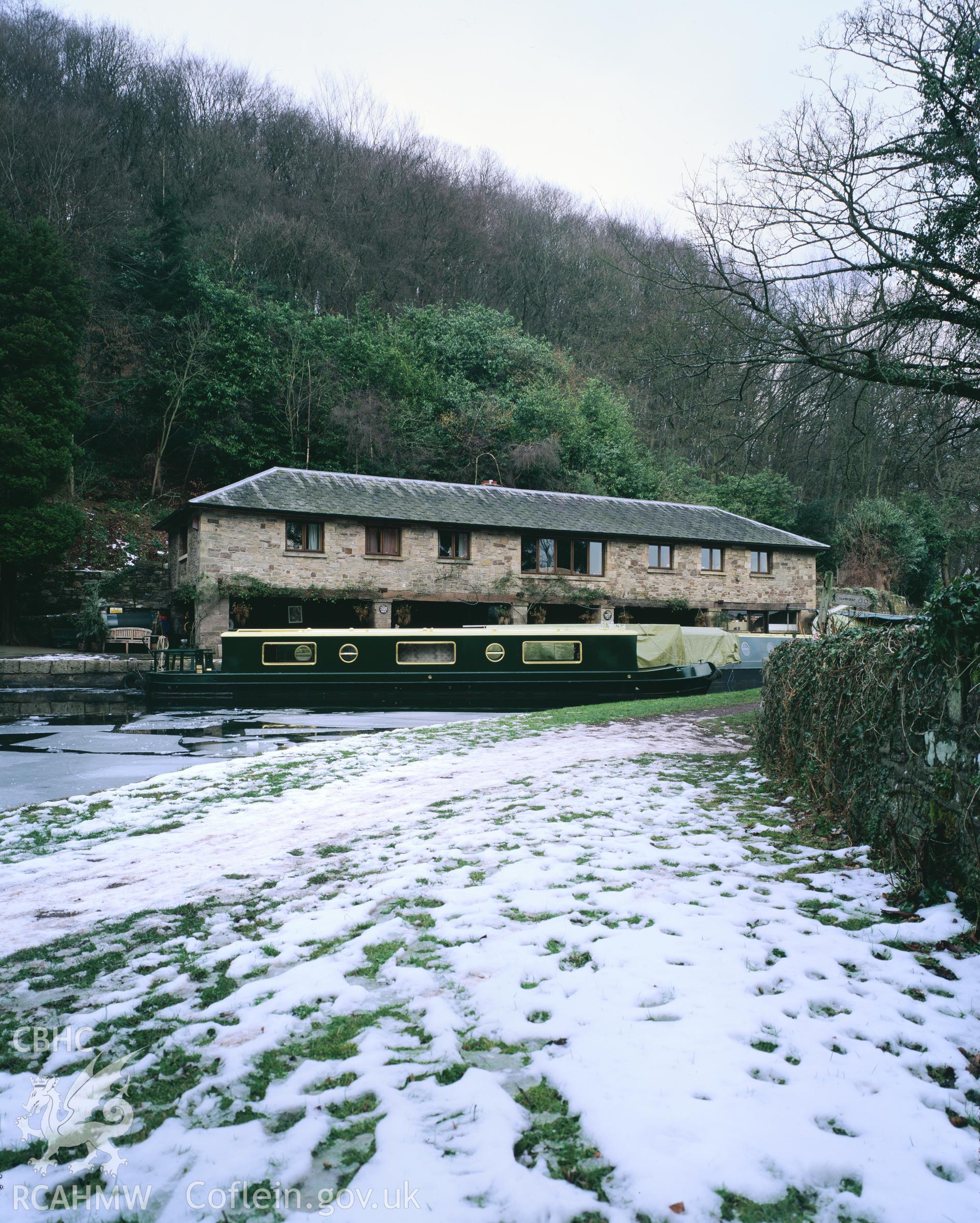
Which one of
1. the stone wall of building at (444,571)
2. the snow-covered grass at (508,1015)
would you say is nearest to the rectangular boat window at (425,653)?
the stone wall of building at (444,571)

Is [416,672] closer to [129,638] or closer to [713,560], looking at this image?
[129,638]

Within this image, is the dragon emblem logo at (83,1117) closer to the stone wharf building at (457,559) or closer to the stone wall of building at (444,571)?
the stone wharf building at (457,559)

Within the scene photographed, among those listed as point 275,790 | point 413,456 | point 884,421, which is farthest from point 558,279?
point 275,790

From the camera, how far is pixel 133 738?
1001 cm

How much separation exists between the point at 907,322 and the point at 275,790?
7.48 m

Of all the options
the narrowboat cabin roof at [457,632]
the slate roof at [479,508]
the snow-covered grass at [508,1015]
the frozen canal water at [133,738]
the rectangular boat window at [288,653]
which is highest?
the slate roof at [479,508]

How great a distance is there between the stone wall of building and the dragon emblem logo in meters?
18.3

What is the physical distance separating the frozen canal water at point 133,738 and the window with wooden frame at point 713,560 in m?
15.4

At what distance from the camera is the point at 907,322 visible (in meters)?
7.21

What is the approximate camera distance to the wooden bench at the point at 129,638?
1927cm

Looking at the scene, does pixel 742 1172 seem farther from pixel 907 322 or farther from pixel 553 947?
pixel 907 322

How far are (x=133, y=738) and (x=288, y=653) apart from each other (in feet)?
14.5

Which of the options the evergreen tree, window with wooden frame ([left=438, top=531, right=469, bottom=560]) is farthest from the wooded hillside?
window with wooden frame ([left=438, top=531, right=469, bottom=560])

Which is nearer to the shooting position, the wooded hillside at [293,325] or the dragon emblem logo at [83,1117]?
the dragon emblem logo at [83,1117]
